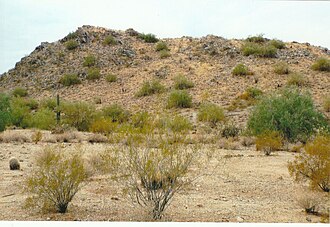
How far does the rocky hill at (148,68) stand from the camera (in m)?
30.4

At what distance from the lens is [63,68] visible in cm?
3709

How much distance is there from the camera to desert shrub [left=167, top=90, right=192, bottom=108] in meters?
28.0

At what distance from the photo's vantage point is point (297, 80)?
29.4 m

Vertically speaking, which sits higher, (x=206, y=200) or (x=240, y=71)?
(x=240, y=71)

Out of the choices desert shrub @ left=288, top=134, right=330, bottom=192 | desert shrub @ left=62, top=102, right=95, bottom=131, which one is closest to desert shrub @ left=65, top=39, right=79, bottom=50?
desert shrub @ left=62, top=102, right=95, bottom=131

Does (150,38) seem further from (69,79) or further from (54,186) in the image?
(54,186)

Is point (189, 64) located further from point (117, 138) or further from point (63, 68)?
point (117, 138)

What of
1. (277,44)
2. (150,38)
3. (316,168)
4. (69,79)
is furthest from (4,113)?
(277,44)

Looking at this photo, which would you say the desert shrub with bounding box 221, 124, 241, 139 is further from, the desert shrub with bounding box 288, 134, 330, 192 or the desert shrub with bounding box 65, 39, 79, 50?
the desert shrub with bounding box 65, 39, 79, 50

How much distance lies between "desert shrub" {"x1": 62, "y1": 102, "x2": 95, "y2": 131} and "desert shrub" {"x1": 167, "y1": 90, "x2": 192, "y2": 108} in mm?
6079

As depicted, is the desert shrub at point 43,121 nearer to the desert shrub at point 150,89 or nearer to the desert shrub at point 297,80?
the desert shrub at point 150,89

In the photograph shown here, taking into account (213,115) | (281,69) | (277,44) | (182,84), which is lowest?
(213,115)

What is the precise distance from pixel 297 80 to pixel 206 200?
2291 centimetres

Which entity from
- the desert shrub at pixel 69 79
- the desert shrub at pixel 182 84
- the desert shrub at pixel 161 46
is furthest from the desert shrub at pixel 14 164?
the desert shrub at pixel 161 46
